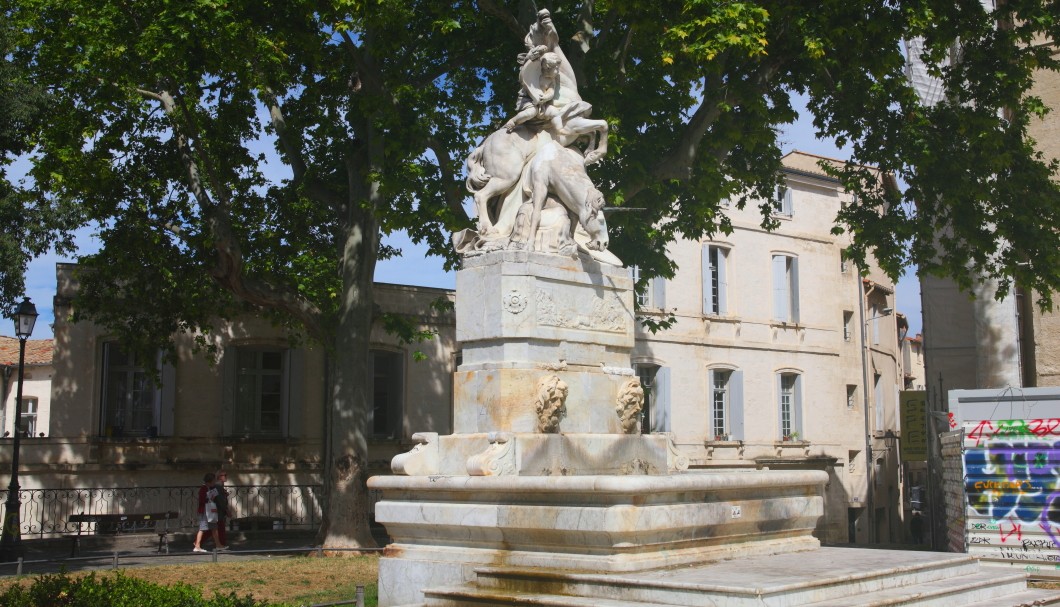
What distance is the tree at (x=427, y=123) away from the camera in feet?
56.5

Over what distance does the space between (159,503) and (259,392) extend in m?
3.34

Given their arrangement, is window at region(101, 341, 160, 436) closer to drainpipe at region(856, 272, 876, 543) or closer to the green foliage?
the green foliage

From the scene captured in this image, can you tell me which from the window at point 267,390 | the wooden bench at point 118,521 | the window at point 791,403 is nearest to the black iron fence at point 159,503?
the wooden bench at point 118,521

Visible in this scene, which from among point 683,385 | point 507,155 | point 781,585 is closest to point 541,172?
point 507,155

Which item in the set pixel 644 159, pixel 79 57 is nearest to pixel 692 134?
pixel 644 159

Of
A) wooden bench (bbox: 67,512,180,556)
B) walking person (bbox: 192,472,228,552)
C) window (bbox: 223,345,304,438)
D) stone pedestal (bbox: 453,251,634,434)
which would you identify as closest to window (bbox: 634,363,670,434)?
window (bbox: 223,345,304,438)

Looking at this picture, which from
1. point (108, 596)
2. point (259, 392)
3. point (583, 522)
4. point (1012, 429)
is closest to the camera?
point (108, 596)

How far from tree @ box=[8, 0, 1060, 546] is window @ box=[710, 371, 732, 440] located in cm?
1299

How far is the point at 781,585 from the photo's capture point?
7715 mm

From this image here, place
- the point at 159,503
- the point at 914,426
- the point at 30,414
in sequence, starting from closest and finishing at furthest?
the point at 159,503 → the point at 914,426 → the point at 30,414

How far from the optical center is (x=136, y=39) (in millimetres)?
16844

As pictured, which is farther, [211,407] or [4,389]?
[4,389]

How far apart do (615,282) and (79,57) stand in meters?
9.79

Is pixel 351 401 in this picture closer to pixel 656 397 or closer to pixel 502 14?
pixel 502 14
